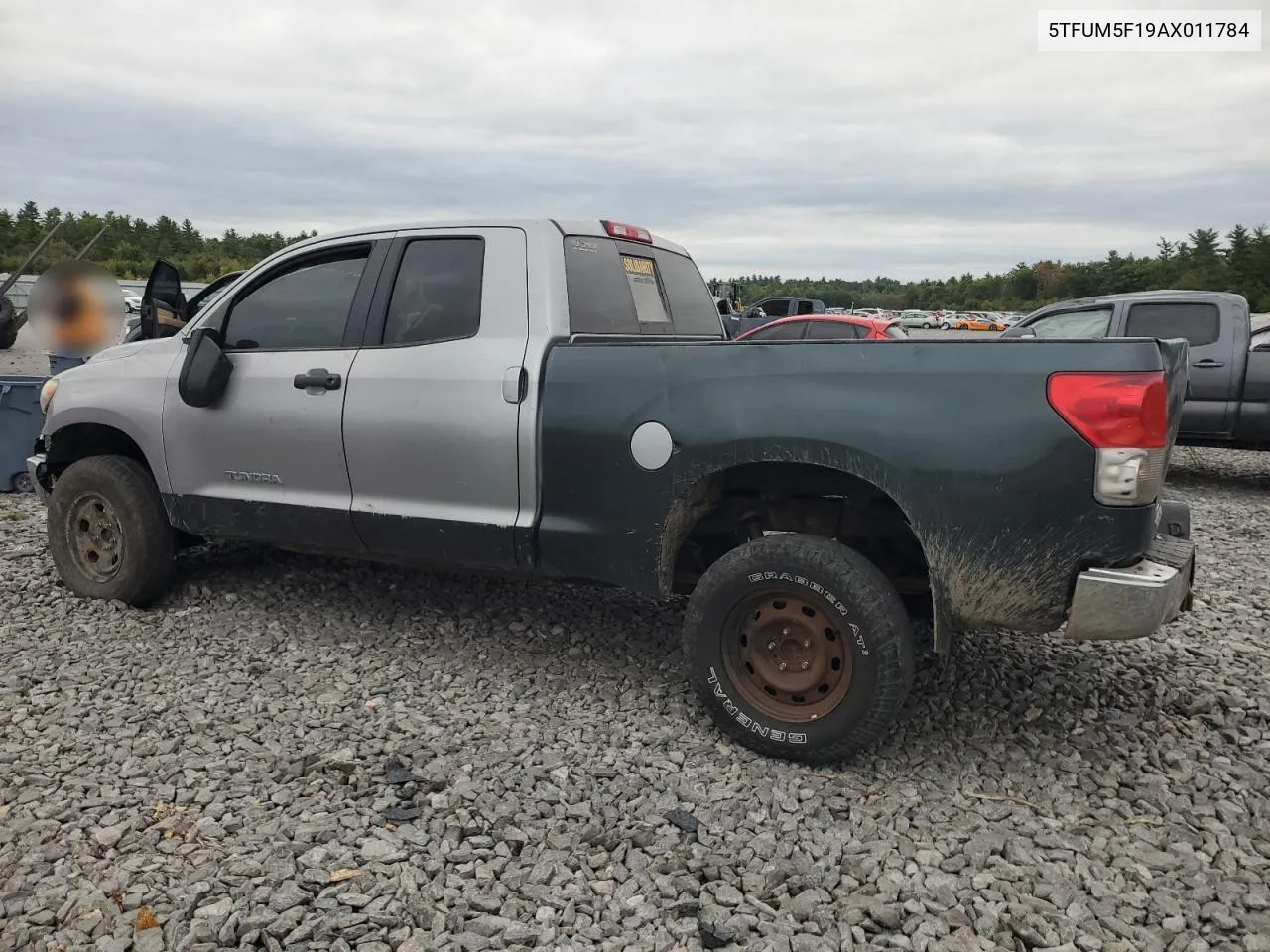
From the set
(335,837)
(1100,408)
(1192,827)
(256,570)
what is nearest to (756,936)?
(335,837)

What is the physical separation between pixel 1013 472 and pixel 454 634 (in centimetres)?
281

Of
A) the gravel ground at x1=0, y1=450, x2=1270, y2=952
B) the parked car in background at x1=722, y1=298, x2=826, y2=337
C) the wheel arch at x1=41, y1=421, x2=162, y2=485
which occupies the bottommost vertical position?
the gravel ground at x1=0, y1=450, x2=1270, y2=952

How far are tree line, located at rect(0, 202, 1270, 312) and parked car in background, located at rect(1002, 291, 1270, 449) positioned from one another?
25.6 ft

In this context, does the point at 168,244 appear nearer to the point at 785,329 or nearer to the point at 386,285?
the point at 785,329

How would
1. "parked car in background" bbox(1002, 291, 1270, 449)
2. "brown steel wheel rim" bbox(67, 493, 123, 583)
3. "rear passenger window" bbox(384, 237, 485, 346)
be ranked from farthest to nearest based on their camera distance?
"parked car in background" bbox(1002, 291, 1270, 449), "brown steel wheel rim" bbox(67, 493, 123, 583), "rear passenger window" bbox(384, 237, 485, 346)

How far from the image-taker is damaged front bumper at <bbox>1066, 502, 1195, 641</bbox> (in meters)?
2.78

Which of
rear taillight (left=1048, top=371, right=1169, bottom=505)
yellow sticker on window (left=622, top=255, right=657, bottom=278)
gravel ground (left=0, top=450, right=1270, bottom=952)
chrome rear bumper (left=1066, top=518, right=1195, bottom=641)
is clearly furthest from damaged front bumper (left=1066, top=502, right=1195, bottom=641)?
yellow sticker on window (left=622, top=255, right=657, bottom=278)

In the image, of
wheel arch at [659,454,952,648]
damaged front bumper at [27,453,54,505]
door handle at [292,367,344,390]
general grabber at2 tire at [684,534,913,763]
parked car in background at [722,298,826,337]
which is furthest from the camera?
parked car in background at [722,298,826,337]

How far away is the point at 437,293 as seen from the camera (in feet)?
13.3

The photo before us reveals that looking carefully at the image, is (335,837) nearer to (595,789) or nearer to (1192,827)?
(595,789)

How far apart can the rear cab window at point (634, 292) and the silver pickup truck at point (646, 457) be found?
2cm

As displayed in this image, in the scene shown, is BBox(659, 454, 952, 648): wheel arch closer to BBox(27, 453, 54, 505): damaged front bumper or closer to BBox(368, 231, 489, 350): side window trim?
BBox(368, 231, 489, 350): side window trim

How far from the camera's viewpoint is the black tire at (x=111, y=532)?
15.4ft

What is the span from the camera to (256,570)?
5.47 metres
